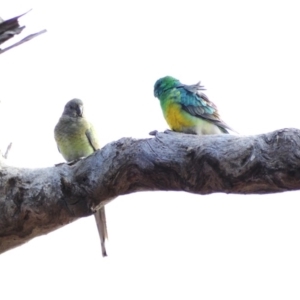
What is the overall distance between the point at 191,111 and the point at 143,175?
200cm

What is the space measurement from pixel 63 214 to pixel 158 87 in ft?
7.71

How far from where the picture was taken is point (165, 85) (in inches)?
273

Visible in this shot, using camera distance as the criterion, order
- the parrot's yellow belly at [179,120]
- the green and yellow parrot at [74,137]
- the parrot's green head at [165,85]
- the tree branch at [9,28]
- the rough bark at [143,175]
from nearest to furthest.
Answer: the rough bark at [143,175] → the tree branch at [9,28] → the parrot's yellow belly at [179,120] → the parrot's green head at [165,85] → the green and yellow parrot at [74,137]

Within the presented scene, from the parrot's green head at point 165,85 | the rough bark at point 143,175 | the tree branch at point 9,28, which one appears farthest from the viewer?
the parrot's green head at point 165,85

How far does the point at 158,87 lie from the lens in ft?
22.9

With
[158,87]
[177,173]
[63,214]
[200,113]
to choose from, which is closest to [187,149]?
[177,173]

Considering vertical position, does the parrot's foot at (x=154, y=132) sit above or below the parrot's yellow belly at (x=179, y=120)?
above

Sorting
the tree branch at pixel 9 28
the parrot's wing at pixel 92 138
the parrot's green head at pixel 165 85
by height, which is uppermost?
the tree branch at pixel 9 28

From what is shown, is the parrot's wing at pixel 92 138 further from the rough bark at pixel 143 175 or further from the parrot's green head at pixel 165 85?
the rough bark at pixel 143 175

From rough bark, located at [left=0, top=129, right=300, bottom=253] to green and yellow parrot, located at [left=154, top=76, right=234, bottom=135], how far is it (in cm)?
168

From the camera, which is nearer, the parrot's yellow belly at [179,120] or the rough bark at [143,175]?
the rough bark at [143,175]

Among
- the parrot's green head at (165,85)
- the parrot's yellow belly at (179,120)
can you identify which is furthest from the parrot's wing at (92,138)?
the parrot's yellow belly at (179,120)

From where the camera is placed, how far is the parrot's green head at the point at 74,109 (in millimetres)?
7453

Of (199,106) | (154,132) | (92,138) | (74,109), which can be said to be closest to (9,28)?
(154,132)
